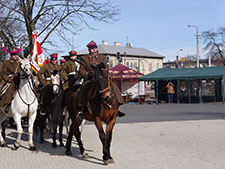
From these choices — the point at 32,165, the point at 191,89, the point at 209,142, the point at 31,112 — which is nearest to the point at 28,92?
the point at 31,112

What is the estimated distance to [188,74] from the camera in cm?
3125

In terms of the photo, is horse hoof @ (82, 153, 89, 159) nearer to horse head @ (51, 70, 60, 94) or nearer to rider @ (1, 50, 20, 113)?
horse head @ (51, 70, 60, 94)

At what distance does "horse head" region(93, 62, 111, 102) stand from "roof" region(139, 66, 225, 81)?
74.5 ft

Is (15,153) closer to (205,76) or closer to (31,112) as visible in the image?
(31,112)

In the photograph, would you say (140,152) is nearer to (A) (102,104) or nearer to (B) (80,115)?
(B) (80,115)

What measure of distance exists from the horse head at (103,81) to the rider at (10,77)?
323 cm

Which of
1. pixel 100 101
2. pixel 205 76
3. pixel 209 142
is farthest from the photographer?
pixel 205 76

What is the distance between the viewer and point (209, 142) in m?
10.4

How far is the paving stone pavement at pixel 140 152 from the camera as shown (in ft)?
25.0

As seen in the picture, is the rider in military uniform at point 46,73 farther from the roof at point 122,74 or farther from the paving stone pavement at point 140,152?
the roof at point 122,74

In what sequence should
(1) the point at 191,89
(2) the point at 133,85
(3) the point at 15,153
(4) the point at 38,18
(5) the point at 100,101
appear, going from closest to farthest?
(5) the point at 100,101, (3) the point at 15,153, (4) the point at 38,18, (1) the point at 191,89, (2) the point at 133,85

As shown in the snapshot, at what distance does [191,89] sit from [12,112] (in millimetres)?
24829

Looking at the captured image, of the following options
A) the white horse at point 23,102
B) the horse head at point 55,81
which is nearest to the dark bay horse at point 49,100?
the horse head at point 55,81

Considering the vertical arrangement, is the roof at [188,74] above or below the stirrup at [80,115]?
above
